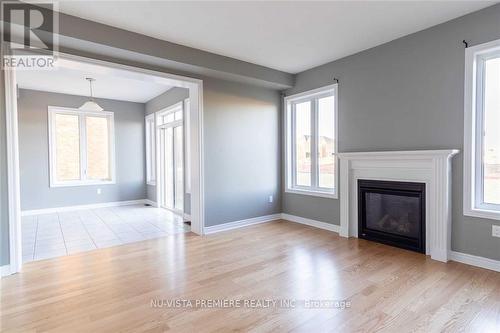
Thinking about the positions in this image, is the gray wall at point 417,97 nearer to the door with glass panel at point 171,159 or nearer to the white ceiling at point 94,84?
the white ceiling at point 94,84

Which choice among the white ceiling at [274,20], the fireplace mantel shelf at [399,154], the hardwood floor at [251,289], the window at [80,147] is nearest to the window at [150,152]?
the window at [80,147]

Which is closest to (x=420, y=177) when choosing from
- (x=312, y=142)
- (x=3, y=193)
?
(x=312, y=142)

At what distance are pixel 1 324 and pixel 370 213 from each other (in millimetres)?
4141

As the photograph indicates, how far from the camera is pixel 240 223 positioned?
16.0 feet

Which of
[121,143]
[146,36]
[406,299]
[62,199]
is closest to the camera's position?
[406,299]

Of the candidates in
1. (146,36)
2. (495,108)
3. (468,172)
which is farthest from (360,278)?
(146,36)

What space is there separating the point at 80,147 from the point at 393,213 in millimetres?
7112

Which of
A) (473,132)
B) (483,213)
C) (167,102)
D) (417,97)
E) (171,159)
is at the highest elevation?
(167,102)

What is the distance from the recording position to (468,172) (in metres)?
2.99

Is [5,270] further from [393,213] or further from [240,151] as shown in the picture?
[393,213]

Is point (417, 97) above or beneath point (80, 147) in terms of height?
above

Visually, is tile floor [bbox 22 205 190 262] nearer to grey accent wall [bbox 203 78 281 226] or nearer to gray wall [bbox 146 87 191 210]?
gray wall [bbox 146 87 191 210]

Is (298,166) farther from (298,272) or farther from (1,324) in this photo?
(1,324)

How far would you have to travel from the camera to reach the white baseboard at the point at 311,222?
14.7ft
